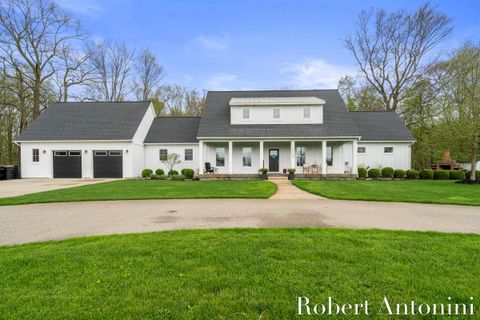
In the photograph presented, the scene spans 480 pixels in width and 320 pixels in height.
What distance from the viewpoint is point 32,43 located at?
25703mm

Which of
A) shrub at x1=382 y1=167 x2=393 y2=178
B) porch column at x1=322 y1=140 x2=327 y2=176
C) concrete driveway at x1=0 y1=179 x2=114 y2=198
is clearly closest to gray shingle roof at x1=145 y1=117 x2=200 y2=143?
concrete driveway at x1=0 y1=179 x2=114 y2=198

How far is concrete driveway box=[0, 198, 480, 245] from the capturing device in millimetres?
6086

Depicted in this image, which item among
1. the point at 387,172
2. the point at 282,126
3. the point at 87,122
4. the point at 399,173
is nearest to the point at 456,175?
the point at 399,173

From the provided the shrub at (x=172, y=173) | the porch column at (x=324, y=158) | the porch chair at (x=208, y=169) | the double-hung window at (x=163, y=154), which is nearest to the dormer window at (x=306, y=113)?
the porch column at (x=324, y=158)

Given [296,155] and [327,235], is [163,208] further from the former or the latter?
[296,155]

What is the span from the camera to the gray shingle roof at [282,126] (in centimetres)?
1869

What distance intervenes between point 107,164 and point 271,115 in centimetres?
1358

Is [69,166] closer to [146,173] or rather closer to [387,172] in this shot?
[146,173]

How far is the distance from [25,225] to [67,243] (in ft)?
8.60

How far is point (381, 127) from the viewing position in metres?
22.5

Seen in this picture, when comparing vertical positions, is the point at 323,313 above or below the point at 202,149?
below

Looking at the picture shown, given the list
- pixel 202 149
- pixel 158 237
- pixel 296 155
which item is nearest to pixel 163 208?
pixel 158 237

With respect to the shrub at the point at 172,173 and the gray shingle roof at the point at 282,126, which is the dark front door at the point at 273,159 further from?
the shrub at the point at 172,173

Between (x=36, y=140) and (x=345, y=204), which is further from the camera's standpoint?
(x=36, y=140)
